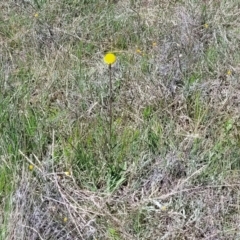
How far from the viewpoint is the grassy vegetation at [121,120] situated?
1.51 m

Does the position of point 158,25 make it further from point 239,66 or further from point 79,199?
point 79,199

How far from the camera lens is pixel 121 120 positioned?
1.92 meters

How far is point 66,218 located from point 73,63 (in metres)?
0.96

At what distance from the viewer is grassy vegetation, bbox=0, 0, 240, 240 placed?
59.3 inches

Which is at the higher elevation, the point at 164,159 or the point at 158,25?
the point at 158,25

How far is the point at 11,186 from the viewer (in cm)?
155

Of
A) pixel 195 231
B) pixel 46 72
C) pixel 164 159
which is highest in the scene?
pixel 46 72

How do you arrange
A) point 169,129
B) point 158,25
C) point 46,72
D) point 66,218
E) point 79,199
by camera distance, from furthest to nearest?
1. point 158,25
2. point 46,72
3. point 169,129
4. point 79,199
5. point 66,218

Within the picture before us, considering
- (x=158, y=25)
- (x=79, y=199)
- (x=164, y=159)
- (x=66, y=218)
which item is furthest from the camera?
(x=158, y=25)

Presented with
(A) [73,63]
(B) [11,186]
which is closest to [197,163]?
(B) [11,186]

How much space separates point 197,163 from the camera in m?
1.71

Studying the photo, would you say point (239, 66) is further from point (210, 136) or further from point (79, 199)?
point (79, 199)

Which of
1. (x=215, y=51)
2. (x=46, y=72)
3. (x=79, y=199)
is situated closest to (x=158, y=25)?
(x=215, y=51)

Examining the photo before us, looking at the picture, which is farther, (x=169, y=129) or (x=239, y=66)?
(x=239, y=66)
